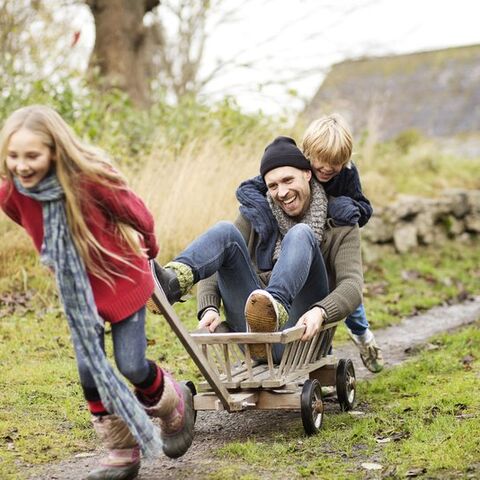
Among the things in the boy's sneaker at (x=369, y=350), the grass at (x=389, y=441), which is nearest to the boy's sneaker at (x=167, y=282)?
the grass at (x=389, y=441)

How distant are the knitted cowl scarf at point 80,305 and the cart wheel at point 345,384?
1577 millimetres

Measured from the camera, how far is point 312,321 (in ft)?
13.4

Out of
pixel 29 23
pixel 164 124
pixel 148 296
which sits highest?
pixel 29 23

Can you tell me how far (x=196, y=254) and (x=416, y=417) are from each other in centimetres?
140

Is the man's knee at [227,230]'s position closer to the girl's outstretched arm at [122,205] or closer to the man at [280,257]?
the man at [280,257]

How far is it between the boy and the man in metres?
0.06

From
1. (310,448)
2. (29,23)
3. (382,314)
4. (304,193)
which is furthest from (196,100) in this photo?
(310,448)

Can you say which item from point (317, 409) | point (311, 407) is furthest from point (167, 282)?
point (317, 409)

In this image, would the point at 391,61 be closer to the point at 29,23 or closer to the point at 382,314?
the point at 29,23

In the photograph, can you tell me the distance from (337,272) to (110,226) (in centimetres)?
163

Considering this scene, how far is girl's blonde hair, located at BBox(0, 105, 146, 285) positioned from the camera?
9.86ft

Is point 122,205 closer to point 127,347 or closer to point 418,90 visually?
point 127,347

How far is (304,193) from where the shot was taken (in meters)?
4.48

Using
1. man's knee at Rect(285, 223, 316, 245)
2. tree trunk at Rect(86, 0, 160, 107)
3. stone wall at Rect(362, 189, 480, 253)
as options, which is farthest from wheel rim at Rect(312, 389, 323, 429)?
tree trunk at Rect(86, 0, 160, 107)
